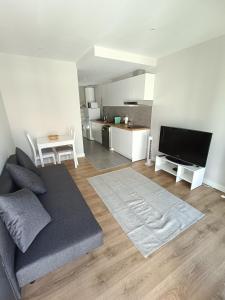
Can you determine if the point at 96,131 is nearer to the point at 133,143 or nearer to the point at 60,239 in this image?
the point at 133,143

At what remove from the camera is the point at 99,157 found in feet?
14.0

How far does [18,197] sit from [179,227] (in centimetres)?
189

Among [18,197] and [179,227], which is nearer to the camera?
[18,197]

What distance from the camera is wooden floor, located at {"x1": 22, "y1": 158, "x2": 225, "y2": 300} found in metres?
1.21

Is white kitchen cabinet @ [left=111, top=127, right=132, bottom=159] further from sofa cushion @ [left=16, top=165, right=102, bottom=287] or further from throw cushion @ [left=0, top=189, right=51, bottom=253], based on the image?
throw cushion @ [left=0, top=189, right=51, bottom=253]

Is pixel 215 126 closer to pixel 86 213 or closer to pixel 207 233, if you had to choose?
pixel 207 233

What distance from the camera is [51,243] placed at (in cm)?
120

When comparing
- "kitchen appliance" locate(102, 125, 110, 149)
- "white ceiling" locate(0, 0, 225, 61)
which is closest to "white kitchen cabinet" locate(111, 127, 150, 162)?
"kitchen appliance" locate(102, 125, 110, 149)

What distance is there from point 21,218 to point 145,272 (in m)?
1.24

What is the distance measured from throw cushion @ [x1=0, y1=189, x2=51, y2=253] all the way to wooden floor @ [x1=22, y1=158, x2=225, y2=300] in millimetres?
512

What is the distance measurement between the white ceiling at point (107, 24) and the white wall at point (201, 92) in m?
0.25

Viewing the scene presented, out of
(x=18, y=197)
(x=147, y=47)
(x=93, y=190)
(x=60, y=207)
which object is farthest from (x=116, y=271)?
(x=147, y=47)

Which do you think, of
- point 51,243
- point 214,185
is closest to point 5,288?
point 51,243

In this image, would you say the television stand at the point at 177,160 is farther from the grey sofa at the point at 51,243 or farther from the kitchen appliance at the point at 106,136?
the kitchen appliance at the point at 106,136
